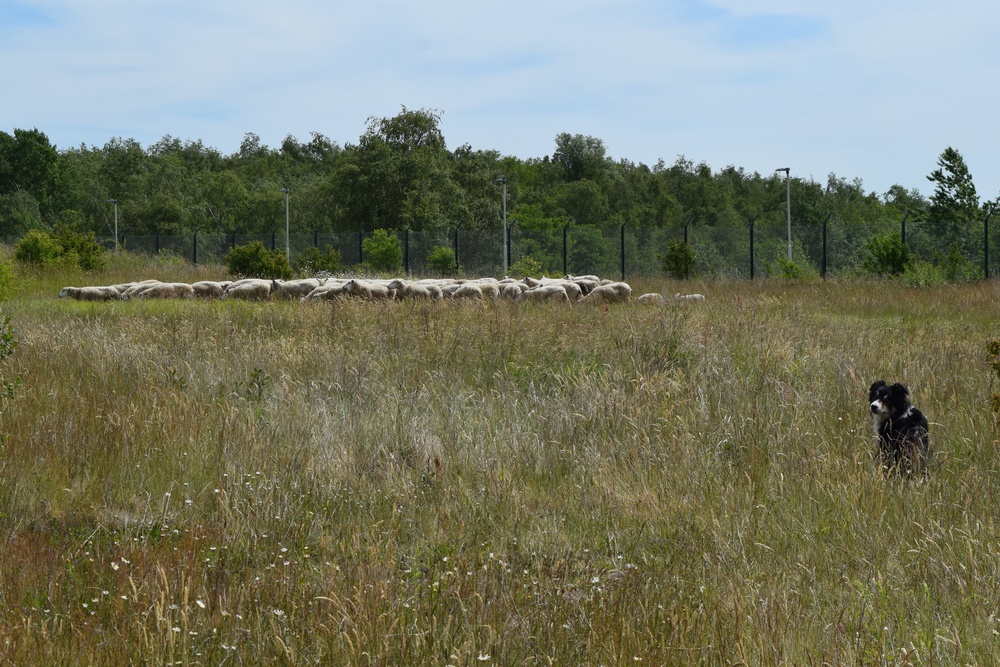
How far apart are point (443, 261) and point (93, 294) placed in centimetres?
1838

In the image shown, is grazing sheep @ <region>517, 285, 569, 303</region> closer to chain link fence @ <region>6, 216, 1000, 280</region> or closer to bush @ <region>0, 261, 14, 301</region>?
bush @ <region>0, 261, 14, 301</region>

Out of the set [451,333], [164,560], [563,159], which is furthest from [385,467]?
[563,159]

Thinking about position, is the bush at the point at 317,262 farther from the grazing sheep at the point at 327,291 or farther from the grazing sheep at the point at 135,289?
the grazing sheep at the point at 327,291

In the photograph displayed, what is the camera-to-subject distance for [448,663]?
316 cm

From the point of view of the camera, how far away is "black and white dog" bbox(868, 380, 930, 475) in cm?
555

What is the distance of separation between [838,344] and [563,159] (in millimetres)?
78145

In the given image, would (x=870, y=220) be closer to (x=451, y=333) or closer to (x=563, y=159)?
(x=563, y=159)

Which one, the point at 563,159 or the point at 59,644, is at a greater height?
the point at 563,159

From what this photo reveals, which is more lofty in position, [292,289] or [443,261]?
[443,261]

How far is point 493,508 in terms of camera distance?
507 cm

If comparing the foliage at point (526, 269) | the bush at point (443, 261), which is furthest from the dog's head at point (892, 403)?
the bush at point (443, 261)

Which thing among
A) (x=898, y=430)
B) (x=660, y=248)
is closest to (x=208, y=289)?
(x=898, y=430)

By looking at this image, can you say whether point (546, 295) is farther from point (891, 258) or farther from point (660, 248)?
point (660, 248)

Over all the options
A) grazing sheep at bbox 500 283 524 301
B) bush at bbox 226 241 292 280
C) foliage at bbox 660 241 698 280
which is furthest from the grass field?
foliage at bbox 660 241 698 280
